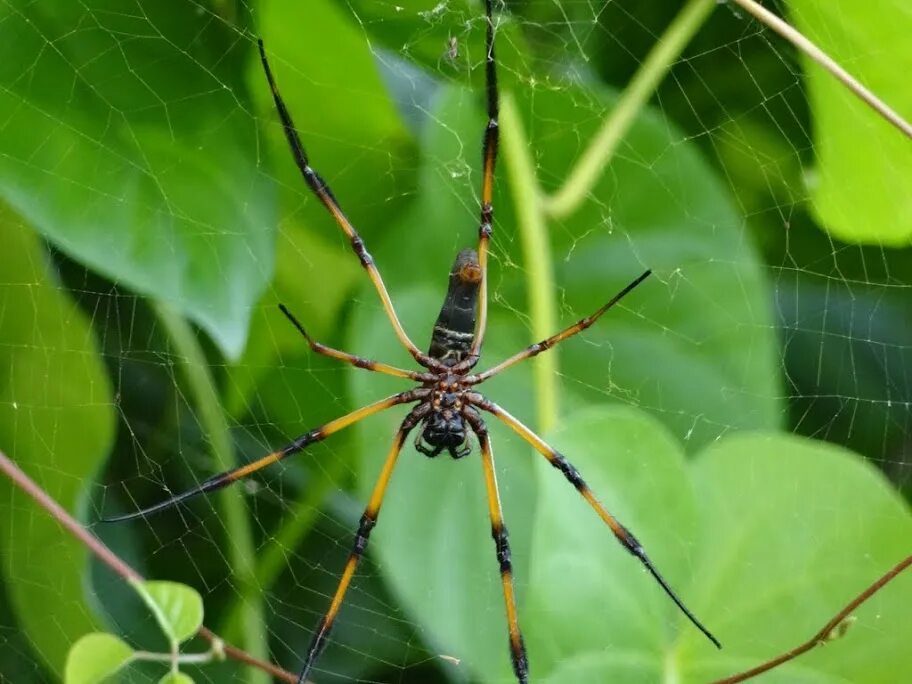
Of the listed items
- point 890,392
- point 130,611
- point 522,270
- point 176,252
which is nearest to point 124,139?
point 176,252

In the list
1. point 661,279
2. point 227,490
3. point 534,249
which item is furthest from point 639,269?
point 227,490

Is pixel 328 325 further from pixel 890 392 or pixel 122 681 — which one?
pixel 890 392

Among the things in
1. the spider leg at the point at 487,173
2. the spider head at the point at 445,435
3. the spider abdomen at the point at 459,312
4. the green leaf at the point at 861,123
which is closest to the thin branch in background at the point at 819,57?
the green leaf at the point at 861,123

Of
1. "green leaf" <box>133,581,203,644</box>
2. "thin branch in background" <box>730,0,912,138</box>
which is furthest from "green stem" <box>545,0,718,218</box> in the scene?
"green leaf" <box>133,581,203,644</box>

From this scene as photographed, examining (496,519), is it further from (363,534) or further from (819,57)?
(819,57)

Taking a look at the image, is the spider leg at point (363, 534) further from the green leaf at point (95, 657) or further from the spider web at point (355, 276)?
the green leaf at point (95, 657)
